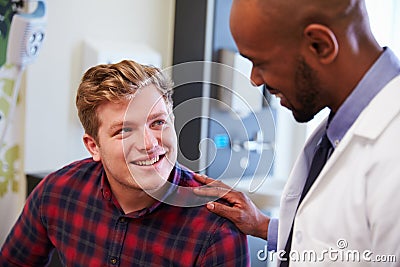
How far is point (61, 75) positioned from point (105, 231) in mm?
756

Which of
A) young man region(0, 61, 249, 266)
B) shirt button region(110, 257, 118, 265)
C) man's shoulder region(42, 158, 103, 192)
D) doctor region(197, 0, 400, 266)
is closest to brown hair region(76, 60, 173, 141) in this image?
young man region(0, 61, 249, 266)

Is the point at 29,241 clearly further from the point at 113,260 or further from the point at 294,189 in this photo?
the point at 294,189

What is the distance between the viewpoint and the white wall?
1.82 m

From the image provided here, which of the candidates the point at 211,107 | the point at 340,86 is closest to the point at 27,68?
the point at 211,107

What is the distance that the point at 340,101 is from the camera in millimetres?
837

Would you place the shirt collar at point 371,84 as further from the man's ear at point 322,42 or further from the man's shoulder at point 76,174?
the man's shoulder at point 76,174

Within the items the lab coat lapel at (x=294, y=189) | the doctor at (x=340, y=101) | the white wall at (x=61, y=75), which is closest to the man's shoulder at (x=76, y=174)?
the white wall at (x=61, y=75)

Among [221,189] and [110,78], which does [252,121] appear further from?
[110,78]

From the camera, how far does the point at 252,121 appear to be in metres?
1.28

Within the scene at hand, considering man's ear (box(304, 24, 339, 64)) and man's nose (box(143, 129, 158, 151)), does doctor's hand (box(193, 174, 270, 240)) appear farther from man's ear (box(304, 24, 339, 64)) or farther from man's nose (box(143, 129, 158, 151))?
man's ear (box(304, 24, 339, 64))

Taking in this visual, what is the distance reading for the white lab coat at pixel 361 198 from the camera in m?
0.74

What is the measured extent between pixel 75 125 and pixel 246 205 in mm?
927

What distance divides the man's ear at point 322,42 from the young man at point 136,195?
47 cm

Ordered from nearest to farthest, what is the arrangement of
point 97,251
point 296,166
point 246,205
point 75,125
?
point 296,166 → point 246,205 → point 97,251 → point 75,125
